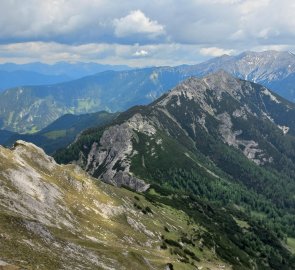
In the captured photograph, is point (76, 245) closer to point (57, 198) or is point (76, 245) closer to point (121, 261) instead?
point (121, 261)

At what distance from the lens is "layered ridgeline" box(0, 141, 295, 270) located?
75250mm

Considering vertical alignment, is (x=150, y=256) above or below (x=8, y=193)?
below

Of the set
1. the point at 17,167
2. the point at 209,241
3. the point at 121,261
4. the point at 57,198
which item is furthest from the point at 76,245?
the point at 209,241

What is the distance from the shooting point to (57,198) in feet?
399

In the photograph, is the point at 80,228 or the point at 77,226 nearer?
the point at 80,228

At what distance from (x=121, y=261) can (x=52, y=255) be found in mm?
20186

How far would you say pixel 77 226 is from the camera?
356ft

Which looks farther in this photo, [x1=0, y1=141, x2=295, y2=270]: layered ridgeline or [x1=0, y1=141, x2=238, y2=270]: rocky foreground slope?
[x1=0, y1=141, x2=295, y2=270]: layered ridgeline

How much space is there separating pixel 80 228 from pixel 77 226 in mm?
971

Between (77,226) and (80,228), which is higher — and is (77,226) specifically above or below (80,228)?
above

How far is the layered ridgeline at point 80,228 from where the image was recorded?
247ft

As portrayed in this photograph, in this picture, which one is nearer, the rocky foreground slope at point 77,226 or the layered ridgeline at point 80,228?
the rocky foreground slope at point 77,226

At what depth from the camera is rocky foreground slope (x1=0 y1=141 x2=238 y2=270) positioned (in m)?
74.8

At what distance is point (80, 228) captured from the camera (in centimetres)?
10825
